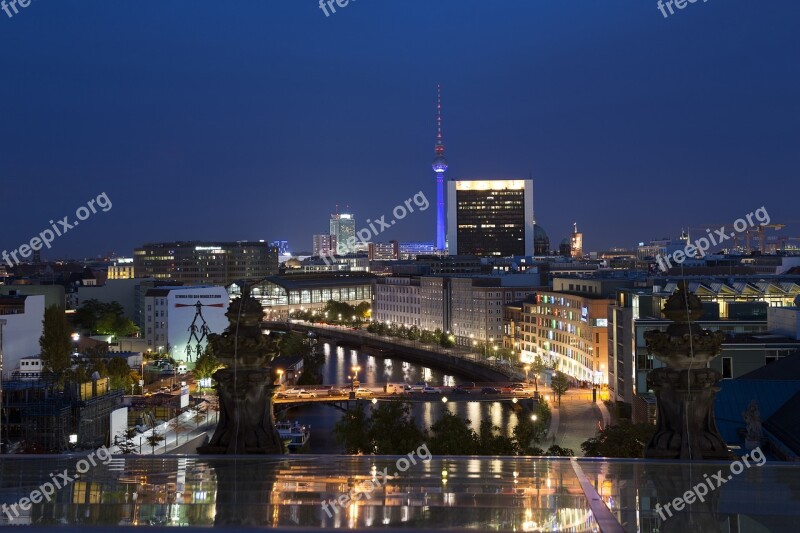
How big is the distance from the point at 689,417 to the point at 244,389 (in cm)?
241

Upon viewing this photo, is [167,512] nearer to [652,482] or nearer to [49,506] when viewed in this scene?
[49,506]

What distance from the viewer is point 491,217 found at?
112375 millimetres

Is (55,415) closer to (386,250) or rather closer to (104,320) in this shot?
(104,320)

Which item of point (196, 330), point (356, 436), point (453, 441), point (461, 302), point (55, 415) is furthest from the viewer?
point (461, 302)

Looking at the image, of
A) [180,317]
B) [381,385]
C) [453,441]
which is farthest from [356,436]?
[180,317]

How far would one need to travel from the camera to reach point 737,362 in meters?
16.5

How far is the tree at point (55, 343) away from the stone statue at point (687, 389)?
24451 millimetres

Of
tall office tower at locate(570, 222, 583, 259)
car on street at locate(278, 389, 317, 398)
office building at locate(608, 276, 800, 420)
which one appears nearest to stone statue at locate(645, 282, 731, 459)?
office building at locate(608, 276, 800, 420)

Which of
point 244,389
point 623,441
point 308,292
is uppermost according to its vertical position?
point 308,292

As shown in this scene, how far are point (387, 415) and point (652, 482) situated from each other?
11529 mm

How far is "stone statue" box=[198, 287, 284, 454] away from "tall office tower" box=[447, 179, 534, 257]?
106906 millimetres

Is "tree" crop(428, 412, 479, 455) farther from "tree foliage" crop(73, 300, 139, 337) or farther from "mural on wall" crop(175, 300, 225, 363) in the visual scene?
"tree foliage" crop(73, 300, 139, 337)

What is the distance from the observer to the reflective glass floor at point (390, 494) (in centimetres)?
315

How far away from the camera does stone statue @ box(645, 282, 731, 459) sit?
14.3 ft
